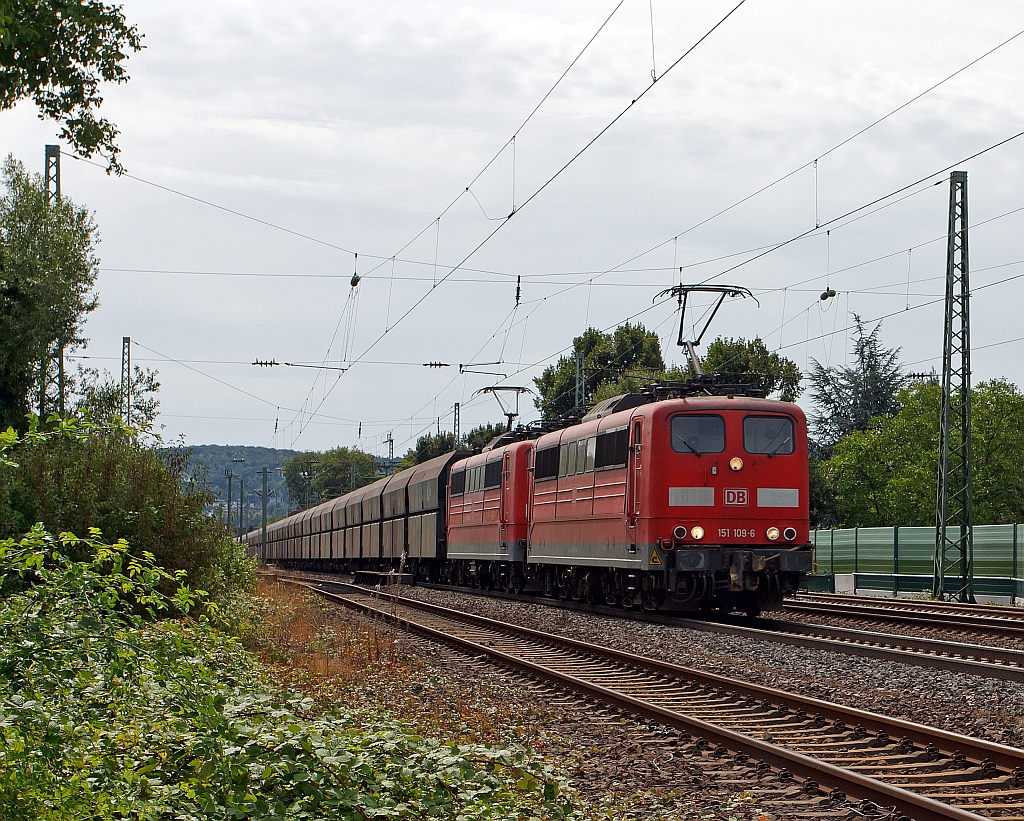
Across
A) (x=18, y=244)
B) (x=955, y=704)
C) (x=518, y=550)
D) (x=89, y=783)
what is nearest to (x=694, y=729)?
(x=955, y=704)

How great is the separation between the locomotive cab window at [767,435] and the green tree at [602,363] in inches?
2074

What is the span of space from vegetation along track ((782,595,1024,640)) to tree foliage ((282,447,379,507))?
98854 millimetres

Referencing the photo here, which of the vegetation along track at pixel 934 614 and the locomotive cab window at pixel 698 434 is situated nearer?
the vegetation along track at pixel 934 614

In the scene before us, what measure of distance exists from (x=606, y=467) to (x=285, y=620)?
235 inches

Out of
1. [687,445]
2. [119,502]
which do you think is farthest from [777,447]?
[119,502]

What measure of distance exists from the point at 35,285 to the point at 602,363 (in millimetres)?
53460

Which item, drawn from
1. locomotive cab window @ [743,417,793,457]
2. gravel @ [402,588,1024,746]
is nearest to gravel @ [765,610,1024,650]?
gravel @ [402,588,1024,746]

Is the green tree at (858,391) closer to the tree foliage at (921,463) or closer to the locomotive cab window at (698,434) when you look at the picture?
the tree foliage at (921,463)

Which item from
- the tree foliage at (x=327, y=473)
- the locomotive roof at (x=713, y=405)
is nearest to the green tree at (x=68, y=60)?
the locomotive roof at (x=713, y=405)

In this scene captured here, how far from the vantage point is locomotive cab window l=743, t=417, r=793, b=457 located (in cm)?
1856

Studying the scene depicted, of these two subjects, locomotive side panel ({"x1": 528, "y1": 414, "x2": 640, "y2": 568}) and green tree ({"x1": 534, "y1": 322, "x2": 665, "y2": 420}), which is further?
green tree ({"x1": 534, "y1": 322, "x2": 665, "y2": 420})

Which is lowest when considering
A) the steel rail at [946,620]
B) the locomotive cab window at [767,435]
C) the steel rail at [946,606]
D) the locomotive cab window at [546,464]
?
the steel rail at [946,606]

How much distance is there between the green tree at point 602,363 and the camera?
7312 centimetres

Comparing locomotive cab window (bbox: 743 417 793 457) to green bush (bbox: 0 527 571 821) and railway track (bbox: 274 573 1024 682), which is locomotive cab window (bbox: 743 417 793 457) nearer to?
railway track (bbox: 274 573 1024 682)
